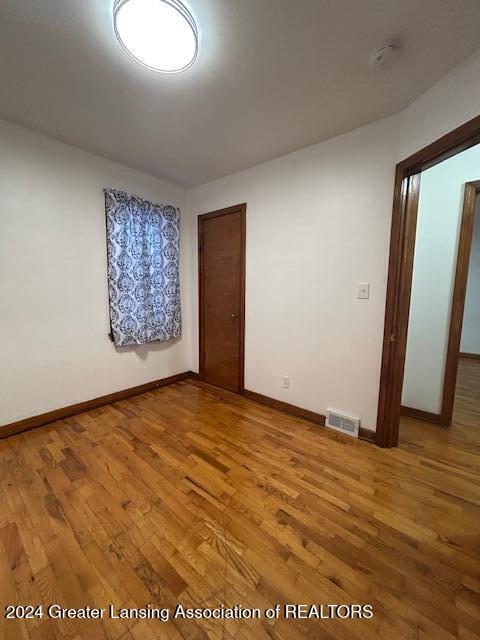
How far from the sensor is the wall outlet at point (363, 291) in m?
1.99

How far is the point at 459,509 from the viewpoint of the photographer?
4.58 ft

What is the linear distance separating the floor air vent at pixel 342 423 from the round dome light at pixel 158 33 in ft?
8.67

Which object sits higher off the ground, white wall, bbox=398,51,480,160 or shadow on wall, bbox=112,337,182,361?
white wall, bbox=398,51,480,160

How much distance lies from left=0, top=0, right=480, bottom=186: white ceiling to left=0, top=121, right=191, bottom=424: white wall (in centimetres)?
29

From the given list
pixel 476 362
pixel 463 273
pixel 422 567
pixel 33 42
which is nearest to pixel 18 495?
pixel 422 567

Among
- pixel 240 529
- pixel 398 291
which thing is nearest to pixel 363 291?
pixel 398 291

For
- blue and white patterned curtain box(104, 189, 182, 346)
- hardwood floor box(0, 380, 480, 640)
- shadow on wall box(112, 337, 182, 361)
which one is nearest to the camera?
hardwood floor box(0, 380, 480, 640)

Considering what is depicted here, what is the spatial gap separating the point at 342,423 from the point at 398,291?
119 centimetres

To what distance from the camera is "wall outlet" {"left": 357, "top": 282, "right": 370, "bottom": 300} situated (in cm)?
199

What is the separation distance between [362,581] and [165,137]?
10.1ft

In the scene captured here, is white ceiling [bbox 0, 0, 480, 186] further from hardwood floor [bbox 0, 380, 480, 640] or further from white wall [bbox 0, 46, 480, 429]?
hardwood floor [bbox 0, 380, 480, 640]

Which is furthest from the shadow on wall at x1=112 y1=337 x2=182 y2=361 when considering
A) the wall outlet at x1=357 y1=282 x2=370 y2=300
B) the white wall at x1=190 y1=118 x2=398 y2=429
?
the wall outlet at x1=357 y1=282 x2=370 y2=300

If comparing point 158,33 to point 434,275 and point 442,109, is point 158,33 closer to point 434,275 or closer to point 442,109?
point 442,109

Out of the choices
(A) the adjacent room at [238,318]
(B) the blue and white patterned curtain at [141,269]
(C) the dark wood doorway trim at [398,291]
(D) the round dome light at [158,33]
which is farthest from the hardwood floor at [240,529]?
(D) the round dome light at [158,33]
